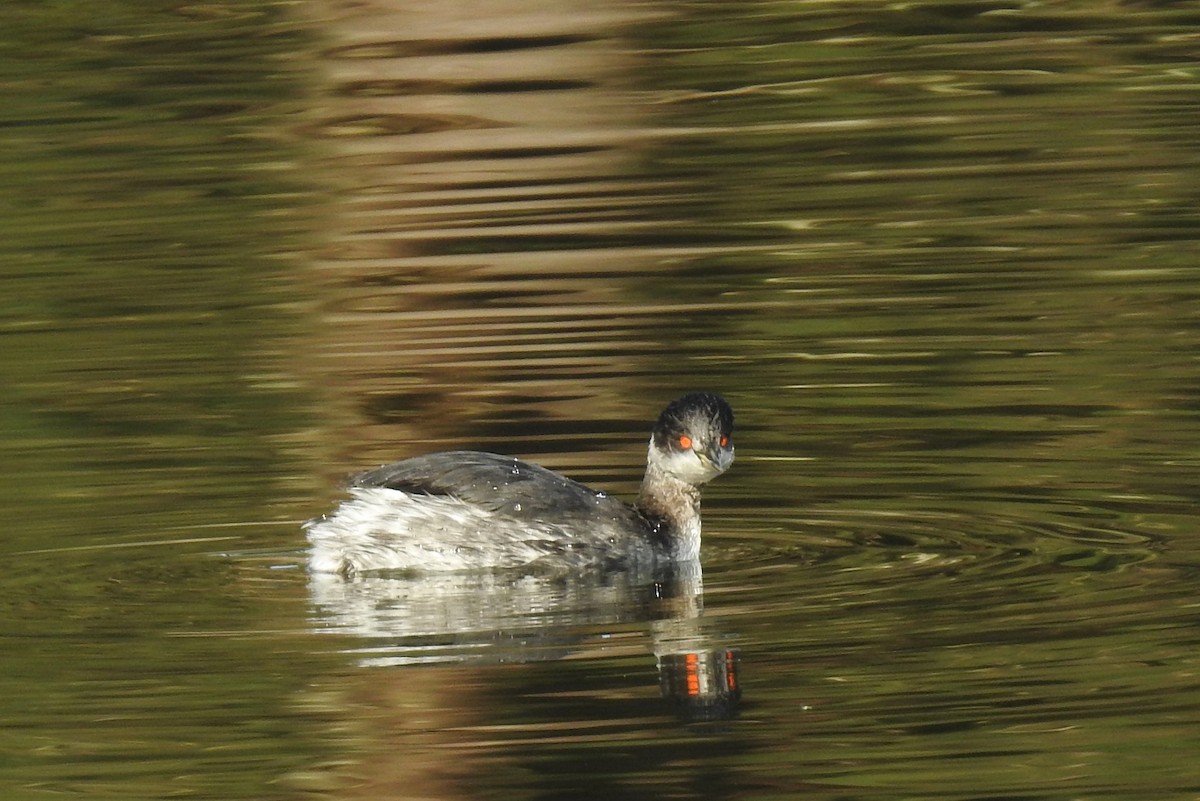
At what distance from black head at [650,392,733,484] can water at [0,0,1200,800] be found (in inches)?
13.8

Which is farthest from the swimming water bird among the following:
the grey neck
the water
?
the water

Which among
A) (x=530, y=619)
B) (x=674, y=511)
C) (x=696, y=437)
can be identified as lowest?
(x=530, y=619)

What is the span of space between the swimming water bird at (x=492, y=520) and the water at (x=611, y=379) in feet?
0.51

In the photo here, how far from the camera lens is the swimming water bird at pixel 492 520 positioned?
10.3 metres

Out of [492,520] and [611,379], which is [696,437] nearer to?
[492,520]

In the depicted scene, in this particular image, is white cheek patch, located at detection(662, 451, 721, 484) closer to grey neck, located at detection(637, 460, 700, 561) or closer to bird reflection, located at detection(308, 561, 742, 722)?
grey neck, located at detection(637, 460, 700, 561)

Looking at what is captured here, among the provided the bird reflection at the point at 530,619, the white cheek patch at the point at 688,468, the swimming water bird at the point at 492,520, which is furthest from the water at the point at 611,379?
the white cheek patch at the point at 688,468

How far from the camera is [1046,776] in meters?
7.57

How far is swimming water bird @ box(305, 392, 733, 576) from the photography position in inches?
406

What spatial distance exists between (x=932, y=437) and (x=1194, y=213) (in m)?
5.13

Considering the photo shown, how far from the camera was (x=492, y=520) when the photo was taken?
10.4 metres

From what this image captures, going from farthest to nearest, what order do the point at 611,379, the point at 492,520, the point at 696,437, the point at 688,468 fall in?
1. the point at 611,379
2. the point at 688,468
3. the point at 696,437
4. the point at 492,520

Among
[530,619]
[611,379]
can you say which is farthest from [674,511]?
[611,379]

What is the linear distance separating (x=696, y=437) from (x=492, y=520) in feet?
2.74
